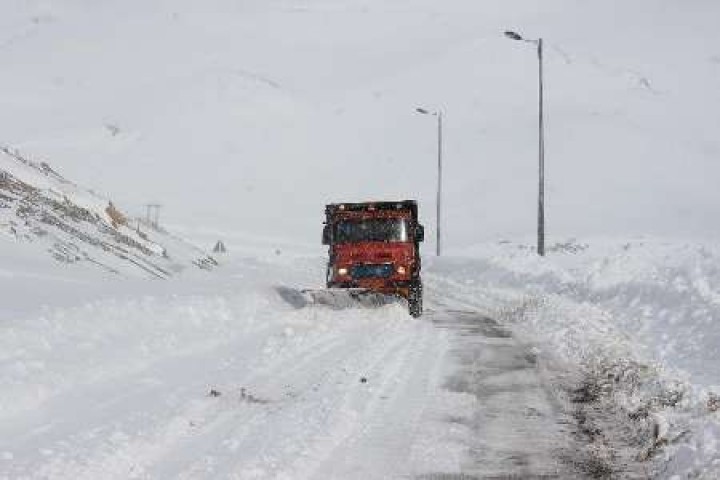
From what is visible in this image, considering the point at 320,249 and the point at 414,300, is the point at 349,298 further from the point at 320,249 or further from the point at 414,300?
the point at 320,249

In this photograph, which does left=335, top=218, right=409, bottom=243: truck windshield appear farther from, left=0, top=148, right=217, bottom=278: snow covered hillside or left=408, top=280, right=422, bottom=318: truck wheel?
left=0, top=148, right=217, bottom=278: snow covered hillside

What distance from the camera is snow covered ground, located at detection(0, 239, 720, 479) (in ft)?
22.7

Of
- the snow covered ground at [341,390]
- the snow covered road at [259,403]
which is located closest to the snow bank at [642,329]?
the snow covered ground at [341,390]

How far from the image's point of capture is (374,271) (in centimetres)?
2019

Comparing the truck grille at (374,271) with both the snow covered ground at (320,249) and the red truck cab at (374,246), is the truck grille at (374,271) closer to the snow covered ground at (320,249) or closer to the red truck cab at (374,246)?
the red truck cab at (374,246)

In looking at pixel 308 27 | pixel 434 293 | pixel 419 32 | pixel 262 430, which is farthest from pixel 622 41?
pixel 262 430

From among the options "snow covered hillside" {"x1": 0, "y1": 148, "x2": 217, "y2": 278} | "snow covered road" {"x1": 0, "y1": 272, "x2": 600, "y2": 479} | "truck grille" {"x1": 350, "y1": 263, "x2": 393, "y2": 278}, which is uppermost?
"snow covered hillside" {"x1": 0, "y1": 148, "x2": 217, "y2": 278}

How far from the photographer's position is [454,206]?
73.5 metres

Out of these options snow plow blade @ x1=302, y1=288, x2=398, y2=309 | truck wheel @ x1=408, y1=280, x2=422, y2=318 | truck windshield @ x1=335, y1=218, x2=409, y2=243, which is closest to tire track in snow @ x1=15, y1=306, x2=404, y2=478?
snow plow blade @ x1=302, y1=288, x2=398, y2=309

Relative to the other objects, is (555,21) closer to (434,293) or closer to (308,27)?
(308,27)

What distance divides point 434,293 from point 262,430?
73.6 ft

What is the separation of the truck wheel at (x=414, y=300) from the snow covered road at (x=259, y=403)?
431 centimetres

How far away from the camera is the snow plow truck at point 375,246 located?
2014 cm

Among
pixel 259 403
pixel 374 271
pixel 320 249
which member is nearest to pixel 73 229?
pixel 374 271
